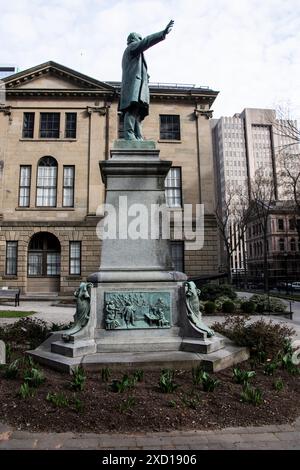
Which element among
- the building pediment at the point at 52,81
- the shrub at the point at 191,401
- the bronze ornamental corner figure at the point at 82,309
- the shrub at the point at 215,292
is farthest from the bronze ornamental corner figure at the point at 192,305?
the building pediment at the point at 52,81

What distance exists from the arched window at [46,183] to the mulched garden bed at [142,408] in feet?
88.7

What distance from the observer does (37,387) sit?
5.46 metres

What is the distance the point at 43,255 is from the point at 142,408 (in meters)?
28.0

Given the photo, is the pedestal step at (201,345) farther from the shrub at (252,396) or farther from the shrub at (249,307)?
the shrub at (249,307)

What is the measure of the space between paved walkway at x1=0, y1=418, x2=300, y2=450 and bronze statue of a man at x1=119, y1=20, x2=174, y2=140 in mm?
6809

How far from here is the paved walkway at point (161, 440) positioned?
3.98m

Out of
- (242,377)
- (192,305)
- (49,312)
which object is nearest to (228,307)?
(49,312)

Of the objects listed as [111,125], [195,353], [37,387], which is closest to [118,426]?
[37,387]

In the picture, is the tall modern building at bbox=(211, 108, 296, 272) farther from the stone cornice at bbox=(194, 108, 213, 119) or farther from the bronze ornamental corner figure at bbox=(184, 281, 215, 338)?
the bronze ornamental corner figure at bbox=(184, 281, 215, 338)

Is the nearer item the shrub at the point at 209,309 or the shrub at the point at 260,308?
the shrub at the point at 209,309

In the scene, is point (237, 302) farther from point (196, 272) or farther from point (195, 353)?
point (195, 353)

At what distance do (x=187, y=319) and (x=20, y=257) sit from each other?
25.9m

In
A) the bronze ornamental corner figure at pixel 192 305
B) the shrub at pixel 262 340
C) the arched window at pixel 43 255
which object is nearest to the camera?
the bronze ornamental corner figure at pixel 192 305

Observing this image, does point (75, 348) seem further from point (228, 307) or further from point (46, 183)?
point (46, 183)
